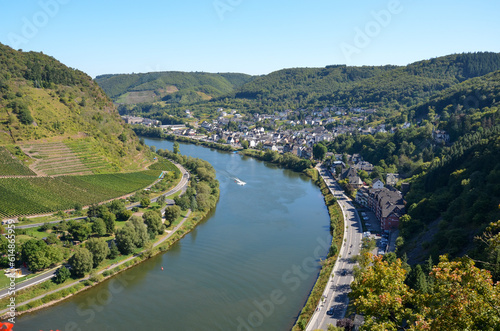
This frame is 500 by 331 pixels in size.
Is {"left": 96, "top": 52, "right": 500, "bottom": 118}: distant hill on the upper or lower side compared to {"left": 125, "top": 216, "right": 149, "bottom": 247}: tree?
upper

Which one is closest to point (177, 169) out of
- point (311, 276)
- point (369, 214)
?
point (369, 214)

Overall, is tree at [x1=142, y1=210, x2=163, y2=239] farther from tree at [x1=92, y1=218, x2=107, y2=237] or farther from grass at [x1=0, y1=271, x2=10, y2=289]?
grass at [x1=0, y1=271, x2=10, y2=289]

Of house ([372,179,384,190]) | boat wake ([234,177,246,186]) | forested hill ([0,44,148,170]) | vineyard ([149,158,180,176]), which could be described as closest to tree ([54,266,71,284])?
forested hill ([0,44,148,170])

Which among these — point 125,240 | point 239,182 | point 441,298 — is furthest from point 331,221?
point 441,298

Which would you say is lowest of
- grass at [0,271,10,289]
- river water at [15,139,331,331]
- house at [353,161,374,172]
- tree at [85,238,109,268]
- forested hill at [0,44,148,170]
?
river water at [15,139,331,331]

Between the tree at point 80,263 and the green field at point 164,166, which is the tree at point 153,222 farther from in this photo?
the green field at point 164,166

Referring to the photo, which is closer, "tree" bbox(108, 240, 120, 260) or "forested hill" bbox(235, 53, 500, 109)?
"tree" bbox(108, 240, 120, 260)

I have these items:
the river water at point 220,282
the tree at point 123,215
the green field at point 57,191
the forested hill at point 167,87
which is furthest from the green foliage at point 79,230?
the forested hill at point 167,87

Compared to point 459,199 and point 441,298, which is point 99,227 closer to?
point 441,298
